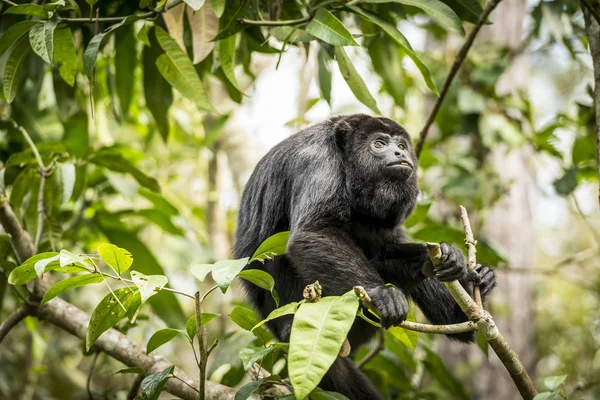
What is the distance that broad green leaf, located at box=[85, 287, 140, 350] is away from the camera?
2.36 m

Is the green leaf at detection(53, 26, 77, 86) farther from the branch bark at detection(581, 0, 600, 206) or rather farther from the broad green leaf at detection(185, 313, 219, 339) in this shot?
the branch bark at detection(581, 0, 600, 206)

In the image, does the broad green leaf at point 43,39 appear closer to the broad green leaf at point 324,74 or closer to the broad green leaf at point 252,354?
the broad green leaf at point 252,354

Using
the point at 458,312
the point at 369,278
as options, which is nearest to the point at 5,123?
the point at 369,278

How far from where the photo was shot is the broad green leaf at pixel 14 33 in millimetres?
2799

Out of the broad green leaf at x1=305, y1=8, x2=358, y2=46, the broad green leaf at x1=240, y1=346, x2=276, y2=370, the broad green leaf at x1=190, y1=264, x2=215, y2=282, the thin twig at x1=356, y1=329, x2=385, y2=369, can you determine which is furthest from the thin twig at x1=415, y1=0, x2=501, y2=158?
the broad green leaf at x1=190, y1=264, x2=215, y2=282

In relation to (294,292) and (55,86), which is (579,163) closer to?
(294,292)

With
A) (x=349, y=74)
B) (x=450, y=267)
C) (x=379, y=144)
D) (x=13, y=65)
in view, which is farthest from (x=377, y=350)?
(x=13, y=65)

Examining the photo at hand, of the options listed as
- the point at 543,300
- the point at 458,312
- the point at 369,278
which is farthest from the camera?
the point at 543,300

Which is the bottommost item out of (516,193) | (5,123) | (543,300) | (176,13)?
(543,300)

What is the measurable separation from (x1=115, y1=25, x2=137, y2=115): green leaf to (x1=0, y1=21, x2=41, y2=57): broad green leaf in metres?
1.40

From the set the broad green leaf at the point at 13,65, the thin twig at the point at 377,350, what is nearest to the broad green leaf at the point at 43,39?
the broad green leaf at the point at 13,65

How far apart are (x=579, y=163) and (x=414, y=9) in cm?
179

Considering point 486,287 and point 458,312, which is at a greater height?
point 486,287

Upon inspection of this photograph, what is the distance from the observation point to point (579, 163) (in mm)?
4730
